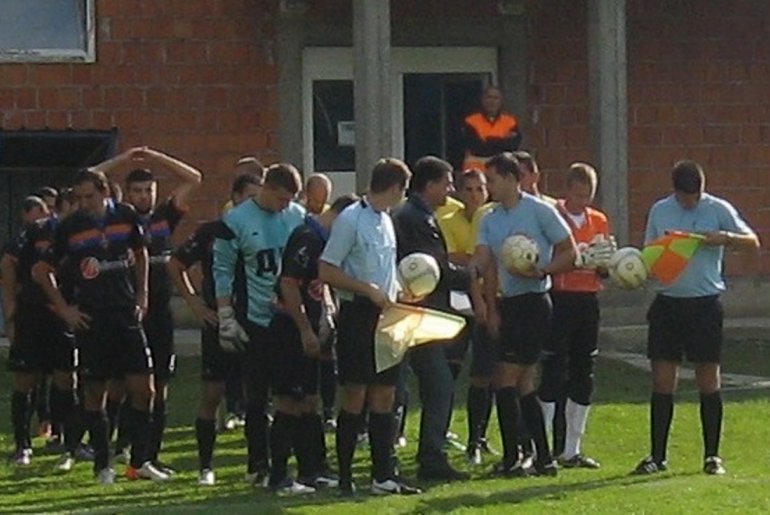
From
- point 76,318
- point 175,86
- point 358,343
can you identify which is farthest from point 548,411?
point 175,86

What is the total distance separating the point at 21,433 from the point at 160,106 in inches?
301

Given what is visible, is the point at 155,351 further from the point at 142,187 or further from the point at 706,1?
the point at 706,1

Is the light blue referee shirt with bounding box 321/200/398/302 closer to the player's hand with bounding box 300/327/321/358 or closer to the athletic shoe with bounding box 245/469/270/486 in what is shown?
the player's hand with bounding box 300/327/321/358

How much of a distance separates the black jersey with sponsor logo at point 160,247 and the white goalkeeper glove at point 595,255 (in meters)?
2.87

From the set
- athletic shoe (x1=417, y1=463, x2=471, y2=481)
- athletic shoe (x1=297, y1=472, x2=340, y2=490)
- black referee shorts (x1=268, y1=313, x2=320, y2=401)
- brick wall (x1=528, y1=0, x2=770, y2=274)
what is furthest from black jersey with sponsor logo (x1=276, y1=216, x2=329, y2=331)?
brick wall (x1=528, y1=0, x2=770, y2=274)

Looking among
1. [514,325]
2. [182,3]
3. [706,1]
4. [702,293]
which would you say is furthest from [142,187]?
[706,1]

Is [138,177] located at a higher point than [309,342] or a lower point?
higher

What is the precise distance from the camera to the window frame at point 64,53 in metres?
22.5

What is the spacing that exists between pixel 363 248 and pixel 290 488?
5.48 feet

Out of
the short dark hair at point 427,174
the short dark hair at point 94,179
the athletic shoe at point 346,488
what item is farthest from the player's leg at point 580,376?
the short dark hair at point 94,179

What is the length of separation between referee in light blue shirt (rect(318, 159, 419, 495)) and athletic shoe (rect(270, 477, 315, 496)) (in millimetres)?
289

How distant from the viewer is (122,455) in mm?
15359

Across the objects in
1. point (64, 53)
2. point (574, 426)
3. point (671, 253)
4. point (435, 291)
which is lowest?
point (574, 426)

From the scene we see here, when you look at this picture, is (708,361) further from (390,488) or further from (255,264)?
(255,264)
